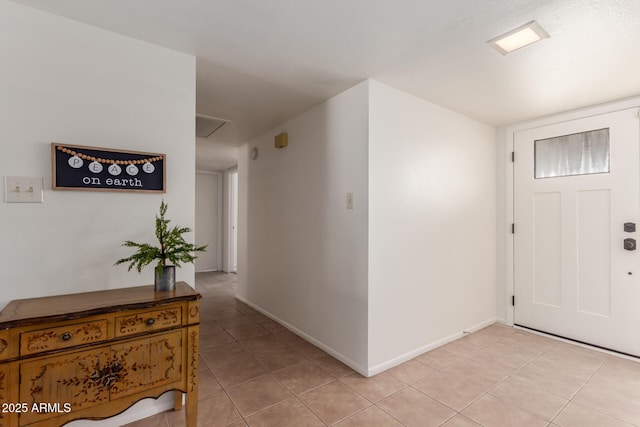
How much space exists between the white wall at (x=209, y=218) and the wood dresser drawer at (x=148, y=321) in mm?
5689

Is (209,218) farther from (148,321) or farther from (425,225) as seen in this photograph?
(148,321)

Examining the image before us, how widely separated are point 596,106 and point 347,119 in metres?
2.46

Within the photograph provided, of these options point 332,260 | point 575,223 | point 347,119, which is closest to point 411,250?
point 332,260

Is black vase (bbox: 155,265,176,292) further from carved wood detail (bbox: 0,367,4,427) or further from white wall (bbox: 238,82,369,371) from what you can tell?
white wall (bbox: 238,82,369,371)

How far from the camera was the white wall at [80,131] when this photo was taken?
1602 mm

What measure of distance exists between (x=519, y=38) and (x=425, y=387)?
2.40 meters

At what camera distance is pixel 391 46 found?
1.97m

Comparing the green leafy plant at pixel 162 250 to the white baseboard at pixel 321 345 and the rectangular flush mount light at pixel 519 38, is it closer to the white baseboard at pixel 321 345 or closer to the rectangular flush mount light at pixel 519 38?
the white baseboard at pixel 321 345

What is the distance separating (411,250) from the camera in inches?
108

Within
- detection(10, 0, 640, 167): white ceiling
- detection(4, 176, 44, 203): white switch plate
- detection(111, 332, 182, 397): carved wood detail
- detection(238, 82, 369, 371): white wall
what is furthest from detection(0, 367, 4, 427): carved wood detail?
detection(238, 82, 369, 371): white wall

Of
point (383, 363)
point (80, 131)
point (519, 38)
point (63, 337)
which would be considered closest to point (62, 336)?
point (63, 337)

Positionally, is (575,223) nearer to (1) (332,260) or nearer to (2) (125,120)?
(1) (332,260)

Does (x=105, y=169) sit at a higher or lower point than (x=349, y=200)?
higher

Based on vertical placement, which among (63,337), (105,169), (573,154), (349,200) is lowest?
(63,337)
